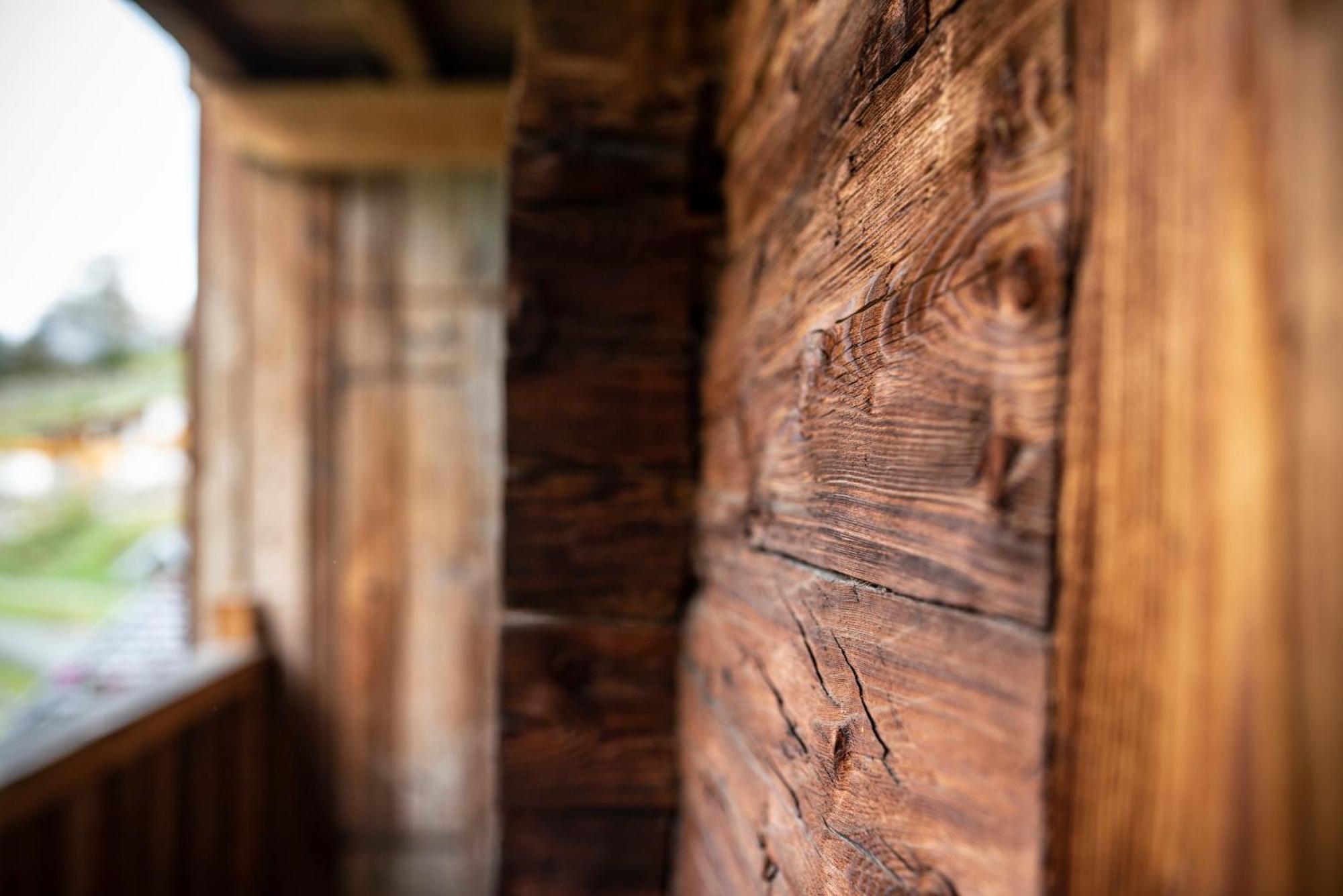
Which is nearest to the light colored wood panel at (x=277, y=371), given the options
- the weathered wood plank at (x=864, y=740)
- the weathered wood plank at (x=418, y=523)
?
the weathered wood plank at (x=418, y=523)

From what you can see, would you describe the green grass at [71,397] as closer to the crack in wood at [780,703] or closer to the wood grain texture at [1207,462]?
the crack in wood at [780,703]

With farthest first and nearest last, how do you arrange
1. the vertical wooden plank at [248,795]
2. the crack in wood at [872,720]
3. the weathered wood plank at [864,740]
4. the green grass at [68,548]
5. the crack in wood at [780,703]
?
1. the green grass at [68,548]
2. the vertical wooden plank at [248,795]
3. the crack in wood at [780,703]
4. the crack in wood at [872,720]
5. the weathered wood plank at [864,740]

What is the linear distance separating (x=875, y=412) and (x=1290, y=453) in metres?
0.23

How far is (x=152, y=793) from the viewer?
1.62 m

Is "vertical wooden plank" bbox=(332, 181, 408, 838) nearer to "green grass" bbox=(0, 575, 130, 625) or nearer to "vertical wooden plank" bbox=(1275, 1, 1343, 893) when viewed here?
"vertical wooden plank" bbox=(1275, 1, 1343, 893)

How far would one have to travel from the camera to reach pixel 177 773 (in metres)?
1.72

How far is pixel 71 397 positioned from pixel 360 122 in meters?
5.37

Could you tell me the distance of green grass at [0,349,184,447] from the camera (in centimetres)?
552

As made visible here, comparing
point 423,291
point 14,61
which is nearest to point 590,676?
point 423,291

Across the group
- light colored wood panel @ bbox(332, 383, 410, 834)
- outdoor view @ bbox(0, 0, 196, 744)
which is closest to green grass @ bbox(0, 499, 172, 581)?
outdoor view @ bbox(0, 0, 196, 744)

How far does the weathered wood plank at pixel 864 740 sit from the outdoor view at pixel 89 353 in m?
2.01

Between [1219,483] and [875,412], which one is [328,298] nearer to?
[875,412]

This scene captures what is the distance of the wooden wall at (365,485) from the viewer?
2.12 m

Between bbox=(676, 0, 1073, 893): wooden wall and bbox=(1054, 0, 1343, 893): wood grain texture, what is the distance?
0.02 meters
